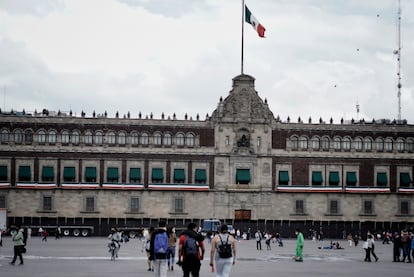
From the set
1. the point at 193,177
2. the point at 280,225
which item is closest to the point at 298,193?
the point at 280,225

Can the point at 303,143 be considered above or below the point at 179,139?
below

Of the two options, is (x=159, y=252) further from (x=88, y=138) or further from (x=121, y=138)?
(x=88, y=138)

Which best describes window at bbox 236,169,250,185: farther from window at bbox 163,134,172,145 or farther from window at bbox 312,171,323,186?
window at bbox 163,134,172,145

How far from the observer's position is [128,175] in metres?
92.9

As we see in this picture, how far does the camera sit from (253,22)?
286ft

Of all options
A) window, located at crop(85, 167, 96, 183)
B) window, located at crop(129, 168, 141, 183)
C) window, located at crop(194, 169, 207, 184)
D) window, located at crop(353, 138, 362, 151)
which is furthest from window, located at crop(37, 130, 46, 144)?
window, located at crop(353, 138, 362, 151)

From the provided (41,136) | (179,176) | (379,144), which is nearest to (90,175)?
(41,136)

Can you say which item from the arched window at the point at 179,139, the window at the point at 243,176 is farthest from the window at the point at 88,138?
the window at the point at 243,176

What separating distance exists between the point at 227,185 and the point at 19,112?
25.3m

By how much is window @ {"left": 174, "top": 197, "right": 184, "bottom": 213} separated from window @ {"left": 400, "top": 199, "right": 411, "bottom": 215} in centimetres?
2488

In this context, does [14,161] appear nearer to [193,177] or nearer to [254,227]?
[193,177]

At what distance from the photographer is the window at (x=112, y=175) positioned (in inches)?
3644

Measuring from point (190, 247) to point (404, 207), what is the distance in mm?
76013

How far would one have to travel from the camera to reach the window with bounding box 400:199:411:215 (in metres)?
95.6
